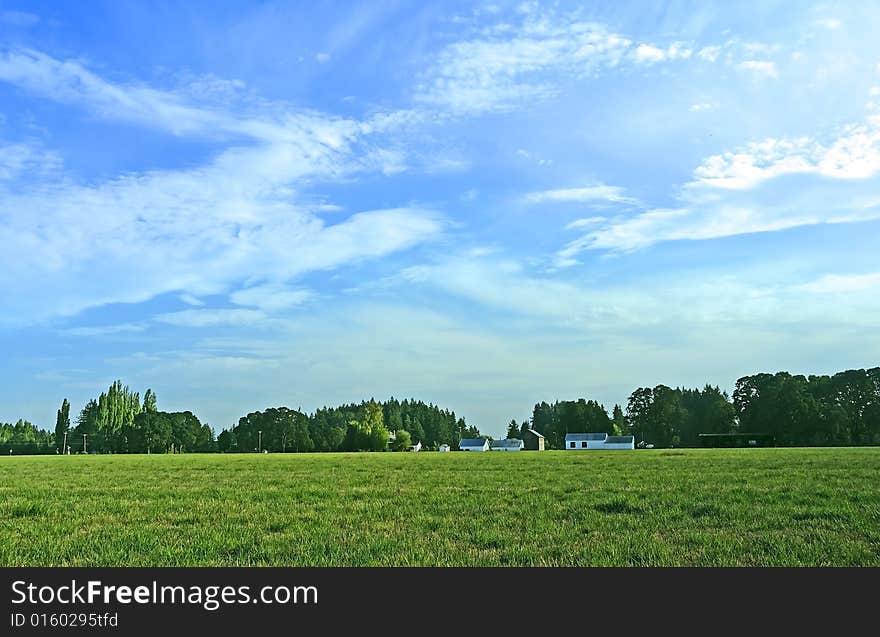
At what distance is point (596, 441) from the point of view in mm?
142625

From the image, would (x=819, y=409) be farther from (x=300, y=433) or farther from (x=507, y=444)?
(x=300, y=433)

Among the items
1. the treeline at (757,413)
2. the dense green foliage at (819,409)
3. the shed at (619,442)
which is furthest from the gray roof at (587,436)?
the dense green foliage at (819,409)

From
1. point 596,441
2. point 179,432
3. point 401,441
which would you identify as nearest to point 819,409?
point 596,441

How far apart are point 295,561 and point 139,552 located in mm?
2385

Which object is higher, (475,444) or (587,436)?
(587,436)

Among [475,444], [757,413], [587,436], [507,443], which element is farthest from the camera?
[507,443]

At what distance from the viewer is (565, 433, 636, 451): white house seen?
5352 inches

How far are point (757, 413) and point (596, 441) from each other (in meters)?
28.9

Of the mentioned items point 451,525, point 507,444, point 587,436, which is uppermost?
point 451,525

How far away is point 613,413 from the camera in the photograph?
173125 mm

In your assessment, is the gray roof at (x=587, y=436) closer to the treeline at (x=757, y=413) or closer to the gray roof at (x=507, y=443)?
the treeline at (x=757, y=413)

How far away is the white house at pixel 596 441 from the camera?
446ft

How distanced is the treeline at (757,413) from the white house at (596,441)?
12.0 m
